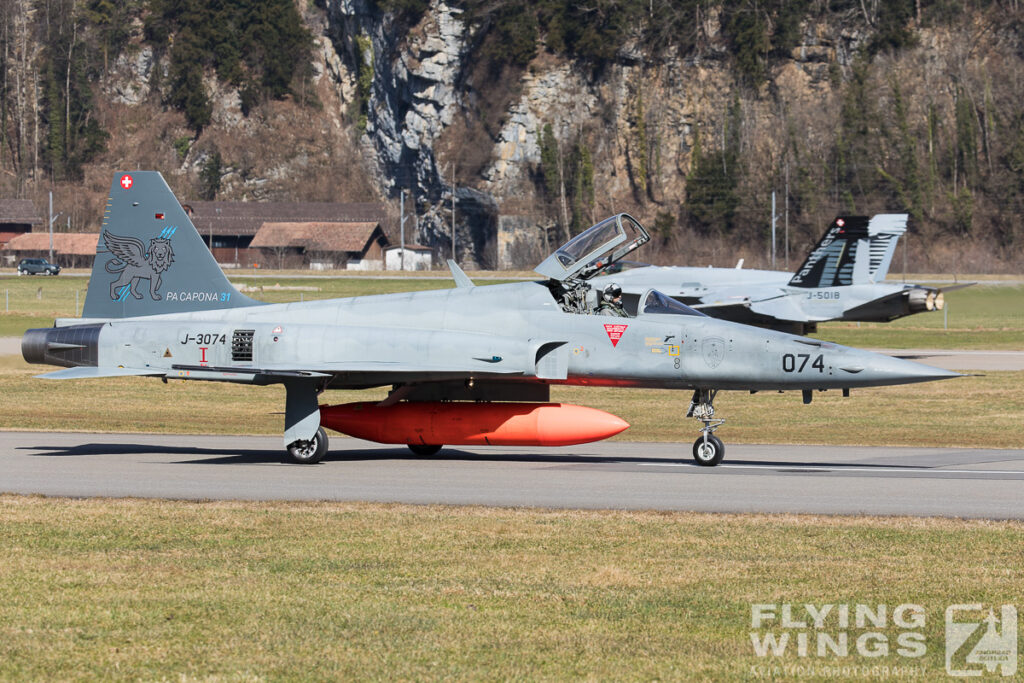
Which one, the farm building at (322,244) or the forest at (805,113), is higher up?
the forest at (805,113)

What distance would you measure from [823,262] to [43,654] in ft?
110

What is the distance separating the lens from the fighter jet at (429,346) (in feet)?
51.9

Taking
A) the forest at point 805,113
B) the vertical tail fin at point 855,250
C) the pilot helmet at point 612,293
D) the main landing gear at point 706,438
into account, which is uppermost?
the forest at point 805,113

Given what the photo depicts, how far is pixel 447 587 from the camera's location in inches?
350

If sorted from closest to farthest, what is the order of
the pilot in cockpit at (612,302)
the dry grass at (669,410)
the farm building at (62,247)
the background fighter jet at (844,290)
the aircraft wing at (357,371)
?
the aircraft wing at (357,371) < the pilot in cockpit at (612,302) < the dry grass at (669,410) < the background fighter jet at (844,290) < the farm building at (62,247)

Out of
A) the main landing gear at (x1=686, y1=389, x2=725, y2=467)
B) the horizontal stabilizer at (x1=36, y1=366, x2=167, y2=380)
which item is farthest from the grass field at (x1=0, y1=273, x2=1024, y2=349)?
the horizontal stabilizer at (x1=36, y1=366, x2=167, y2=380)

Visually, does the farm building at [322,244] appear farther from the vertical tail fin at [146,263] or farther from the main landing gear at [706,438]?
the main landing gear at [706,438]

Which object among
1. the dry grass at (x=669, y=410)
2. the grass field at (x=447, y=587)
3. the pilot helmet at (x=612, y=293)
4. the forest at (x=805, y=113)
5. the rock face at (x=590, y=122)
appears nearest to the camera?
the grass field at (x=447, y=587)

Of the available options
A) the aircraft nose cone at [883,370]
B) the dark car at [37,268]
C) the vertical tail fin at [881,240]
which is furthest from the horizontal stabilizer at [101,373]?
the dark car at [37,268]

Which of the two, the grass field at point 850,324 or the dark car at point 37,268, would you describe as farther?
the dark car at point 37,268

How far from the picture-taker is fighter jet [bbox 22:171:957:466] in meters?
15.8

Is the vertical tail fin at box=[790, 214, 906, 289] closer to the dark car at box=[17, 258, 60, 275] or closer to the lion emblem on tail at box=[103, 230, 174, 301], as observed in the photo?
the lion emblem on tail at box=[103, 230, 174, 301]

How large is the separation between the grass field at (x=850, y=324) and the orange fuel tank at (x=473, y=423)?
102ft

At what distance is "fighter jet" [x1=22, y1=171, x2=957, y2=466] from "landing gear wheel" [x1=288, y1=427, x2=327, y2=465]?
0.06 feet
